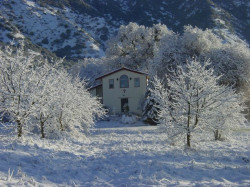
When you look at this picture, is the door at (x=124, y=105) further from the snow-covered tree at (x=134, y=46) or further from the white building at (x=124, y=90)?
the snow-covered tree at (x=134, y=46)

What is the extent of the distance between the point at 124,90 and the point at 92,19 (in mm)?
83498

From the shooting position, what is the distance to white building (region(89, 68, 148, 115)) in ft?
87.6

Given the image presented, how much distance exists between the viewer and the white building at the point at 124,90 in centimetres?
2670

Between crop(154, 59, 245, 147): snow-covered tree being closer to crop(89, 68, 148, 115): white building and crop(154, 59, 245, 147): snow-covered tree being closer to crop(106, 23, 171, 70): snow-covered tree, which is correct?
crop(89, 68, 148, 115): white building

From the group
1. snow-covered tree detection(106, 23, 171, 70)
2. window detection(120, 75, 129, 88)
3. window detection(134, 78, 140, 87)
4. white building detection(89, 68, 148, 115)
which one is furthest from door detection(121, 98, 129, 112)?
snow-covered tree detection(106, 23, 171, 70)

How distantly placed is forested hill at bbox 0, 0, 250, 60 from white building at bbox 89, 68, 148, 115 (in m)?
37.4

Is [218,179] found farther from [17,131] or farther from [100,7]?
[100,7]

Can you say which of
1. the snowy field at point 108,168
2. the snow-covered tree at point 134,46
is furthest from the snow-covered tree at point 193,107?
the snow-covered tree at point 134,46

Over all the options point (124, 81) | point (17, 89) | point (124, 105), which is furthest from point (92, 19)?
point (17, 89)

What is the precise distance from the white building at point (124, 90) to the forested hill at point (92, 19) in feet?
123

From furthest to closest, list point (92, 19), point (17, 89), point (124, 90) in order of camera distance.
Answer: point (92, 19), point (124, 90), point (17, 89)

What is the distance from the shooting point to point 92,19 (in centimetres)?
10219

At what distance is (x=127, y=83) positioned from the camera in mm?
26875

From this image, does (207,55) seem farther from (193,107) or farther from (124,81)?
(193,107)
